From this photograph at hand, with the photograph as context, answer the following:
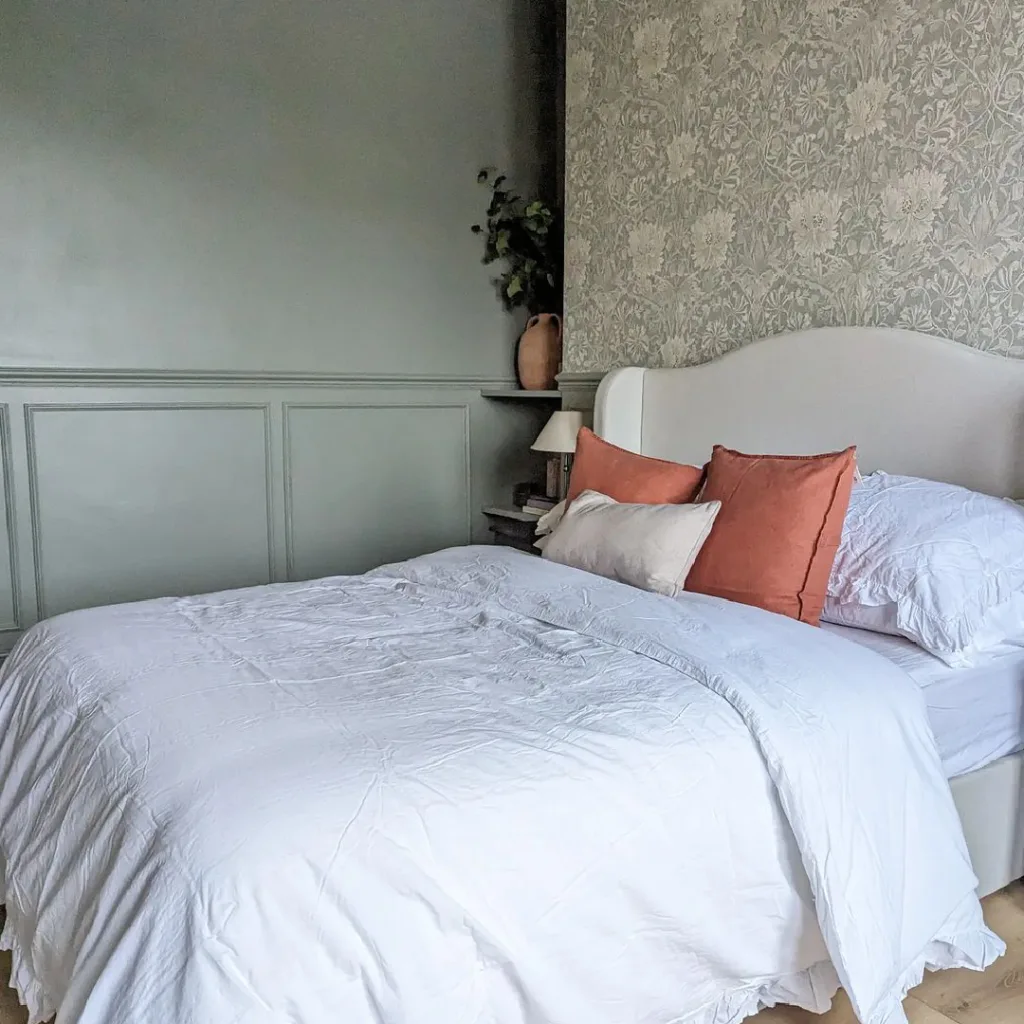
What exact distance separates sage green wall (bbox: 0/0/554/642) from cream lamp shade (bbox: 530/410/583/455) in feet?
2.40

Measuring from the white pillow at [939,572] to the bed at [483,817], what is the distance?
24 cm

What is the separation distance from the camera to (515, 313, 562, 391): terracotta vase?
13.0 feet

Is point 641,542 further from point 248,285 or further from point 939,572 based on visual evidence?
point 248,285

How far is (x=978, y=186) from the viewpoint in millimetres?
2279

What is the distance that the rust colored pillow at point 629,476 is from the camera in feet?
8.19

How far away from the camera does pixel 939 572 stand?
192cm

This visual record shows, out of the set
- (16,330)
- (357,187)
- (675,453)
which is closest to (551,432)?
(675,453)

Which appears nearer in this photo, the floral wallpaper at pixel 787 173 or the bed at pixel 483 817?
the bed at pixel 483 817

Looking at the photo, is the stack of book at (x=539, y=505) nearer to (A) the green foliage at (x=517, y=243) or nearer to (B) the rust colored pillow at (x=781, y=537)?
(A) the green foliage at (x=517, y=243)

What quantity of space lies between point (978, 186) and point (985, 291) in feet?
0.85

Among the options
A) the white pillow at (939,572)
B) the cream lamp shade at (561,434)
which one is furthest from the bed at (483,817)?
the cream lamp shade at (561,434)

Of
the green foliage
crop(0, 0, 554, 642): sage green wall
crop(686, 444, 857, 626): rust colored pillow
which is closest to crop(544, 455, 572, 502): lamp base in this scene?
crop(0, 0, 554, 642): sage green wall

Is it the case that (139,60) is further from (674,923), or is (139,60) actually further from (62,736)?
(674,923)

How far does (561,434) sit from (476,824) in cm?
231
